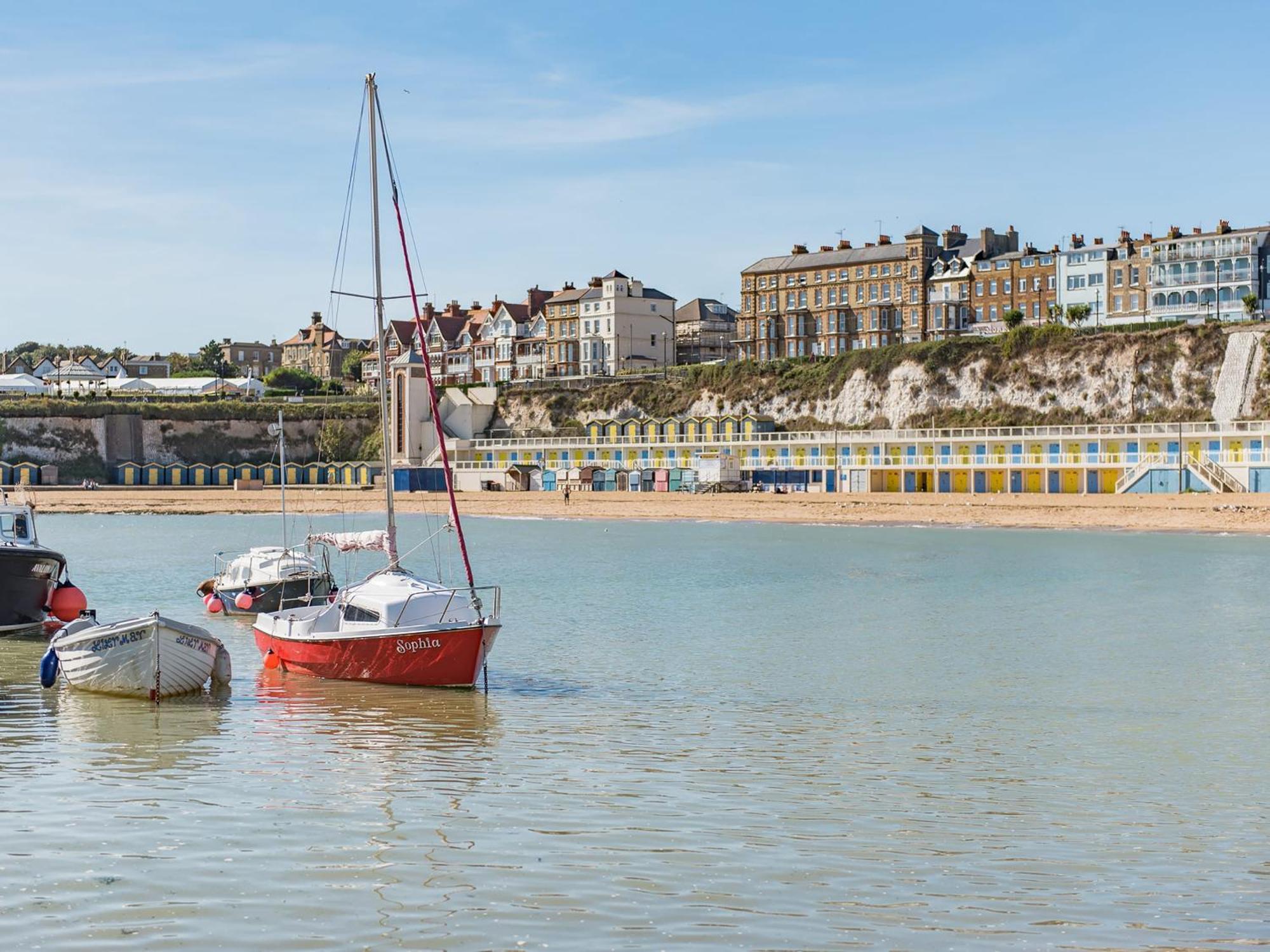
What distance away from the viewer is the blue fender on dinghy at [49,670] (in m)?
21.3

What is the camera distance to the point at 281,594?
3062 centimetres

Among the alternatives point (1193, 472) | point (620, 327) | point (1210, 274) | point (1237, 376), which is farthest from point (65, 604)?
point (620, 327)

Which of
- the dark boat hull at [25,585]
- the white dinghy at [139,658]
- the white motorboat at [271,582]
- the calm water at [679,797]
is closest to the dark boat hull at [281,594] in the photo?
the white motorboat at [271,582]

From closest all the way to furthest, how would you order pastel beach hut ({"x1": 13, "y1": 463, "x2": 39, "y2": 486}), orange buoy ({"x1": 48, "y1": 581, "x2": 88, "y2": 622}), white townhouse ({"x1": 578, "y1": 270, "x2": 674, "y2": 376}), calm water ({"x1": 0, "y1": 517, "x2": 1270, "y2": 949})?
calm water ({"x1": 0, "y1": 517, "x2": 1270, "y2": 949})
orange buoy ({"x1": 48, "y1": 581, "x2": 88, "y2": 622})
pastel beach hut ({"x1": 13, "y1": 463, "x2": 39, "y2": 486})
white townhouse ({"x1": 578, "y1": 270, "x2": 674, "y2": 376})

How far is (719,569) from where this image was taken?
47.0 metres

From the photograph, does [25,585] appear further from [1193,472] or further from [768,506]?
[1193,472]

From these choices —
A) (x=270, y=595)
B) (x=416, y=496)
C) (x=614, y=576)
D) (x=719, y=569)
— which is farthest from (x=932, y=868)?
(x=416, y=496)

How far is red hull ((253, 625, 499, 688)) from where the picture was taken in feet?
69.4

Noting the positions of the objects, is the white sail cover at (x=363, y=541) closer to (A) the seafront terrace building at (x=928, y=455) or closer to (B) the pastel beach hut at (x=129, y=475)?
(A) the seafront terrace building at (x=928, y=455)

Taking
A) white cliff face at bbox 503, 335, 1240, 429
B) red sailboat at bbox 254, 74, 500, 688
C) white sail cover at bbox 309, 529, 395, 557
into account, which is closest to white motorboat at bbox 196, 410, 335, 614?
white sail cover at bbox 309, 529, 395, 557

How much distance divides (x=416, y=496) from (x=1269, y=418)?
2218 inches

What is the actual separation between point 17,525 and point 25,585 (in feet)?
6.28

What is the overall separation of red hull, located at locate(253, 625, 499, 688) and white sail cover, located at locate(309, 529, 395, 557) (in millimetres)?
3647

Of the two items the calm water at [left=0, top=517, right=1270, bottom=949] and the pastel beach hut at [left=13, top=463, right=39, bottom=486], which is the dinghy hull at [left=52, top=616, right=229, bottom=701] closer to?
the calm water at [left=0, top=517, right=1270, bottom=949]
